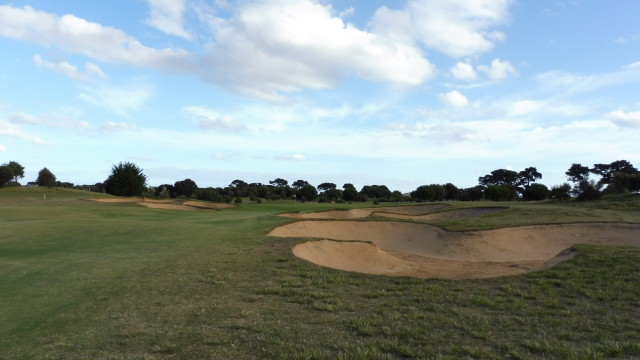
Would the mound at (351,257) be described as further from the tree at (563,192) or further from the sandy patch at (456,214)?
the tree at (563,192)

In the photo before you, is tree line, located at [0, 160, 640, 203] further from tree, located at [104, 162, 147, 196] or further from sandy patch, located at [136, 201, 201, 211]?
sandy patch, located at [136, 201, 201, 211]

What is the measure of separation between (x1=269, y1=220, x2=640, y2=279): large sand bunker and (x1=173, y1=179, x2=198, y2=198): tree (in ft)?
283

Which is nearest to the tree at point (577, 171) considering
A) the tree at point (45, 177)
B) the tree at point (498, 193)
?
the tree at point (498, 193)

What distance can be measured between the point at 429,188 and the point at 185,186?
6287cm

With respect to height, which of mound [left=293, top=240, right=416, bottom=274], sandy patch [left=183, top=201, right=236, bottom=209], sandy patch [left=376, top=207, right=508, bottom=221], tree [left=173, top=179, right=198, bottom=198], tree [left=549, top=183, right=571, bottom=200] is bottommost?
mound [left=293, top=240, right=416, bottom=274]

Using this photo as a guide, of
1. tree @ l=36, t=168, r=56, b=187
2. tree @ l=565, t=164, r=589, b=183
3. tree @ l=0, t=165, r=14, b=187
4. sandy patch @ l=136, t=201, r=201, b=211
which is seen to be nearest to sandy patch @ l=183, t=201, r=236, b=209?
sandy patch @ l=136, t=201, r=201, b=211

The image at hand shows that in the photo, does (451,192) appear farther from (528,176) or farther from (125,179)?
(125,179)

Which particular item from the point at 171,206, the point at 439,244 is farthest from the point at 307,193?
the point at 439,244

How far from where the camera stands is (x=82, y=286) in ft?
31.6

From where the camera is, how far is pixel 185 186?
108 m

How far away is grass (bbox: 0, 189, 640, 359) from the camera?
585cm

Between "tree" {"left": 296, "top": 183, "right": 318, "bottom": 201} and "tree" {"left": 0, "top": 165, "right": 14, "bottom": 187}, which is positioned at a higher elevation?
"tree" {"left": 0, "top": 165, "right": 14, "bottom": 187}

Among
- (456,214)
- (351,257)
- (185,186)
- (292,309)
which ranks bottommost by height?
(351,257)

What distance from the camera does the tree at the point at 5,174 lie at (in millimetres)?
61219
